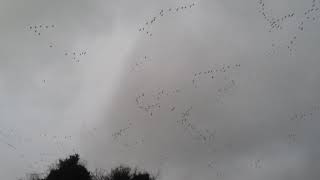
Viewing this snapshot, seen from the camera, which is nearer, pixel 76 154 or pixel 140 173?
pixel 76 154

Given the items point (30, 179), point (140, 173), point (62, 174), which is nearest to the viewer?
point (62, 174)

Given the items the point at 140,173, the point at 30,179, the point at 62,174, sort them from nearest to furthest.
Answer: the point at 62,174
the point at 140,173
the point at 30,179

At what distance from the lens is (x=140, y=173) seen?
85.9 meters

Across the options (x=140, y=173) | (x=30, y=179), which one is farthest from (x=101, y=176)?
(x=140, y=173)

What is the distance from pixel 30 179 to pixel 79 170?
30.2 meters

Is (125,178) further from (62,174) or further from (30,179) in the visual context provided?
(30,179)

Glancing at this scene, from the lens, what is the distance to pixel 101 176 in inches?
4176

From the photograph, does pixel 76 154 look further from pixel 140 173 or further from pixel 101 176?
pixel 101 176

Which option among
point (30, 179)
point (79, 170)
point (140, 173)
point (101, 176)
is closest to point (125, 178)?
point (140, 173)

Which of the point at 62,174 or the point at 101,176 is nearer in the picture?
the point at 62,174

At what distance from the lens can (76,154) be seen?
257ft

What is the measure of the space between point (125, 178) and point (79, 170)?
12934 millimetres

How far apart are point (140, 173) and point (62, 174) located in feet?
51.8

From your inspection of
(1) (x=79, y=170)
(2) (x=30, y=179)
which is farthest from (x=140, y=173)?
(2) (x=30, y=179)
